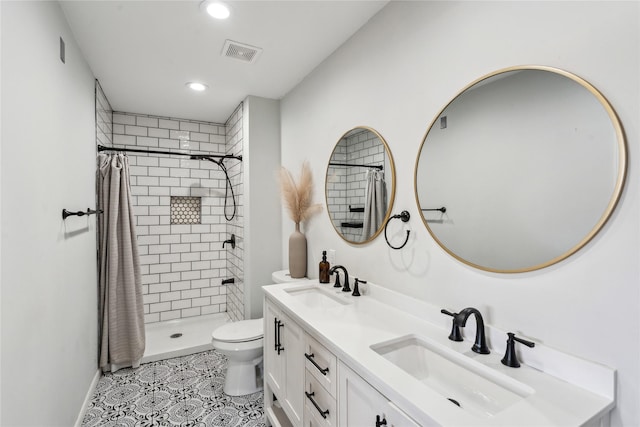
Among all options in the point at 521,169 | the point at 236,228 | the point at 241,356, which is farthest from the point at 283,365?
the point at 236,228

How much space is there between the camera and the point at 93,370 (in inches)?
96.7

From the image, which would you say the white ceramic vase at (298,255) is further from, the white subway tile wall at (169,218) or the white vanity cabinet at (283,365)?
the white subway tile wall at (169,218)

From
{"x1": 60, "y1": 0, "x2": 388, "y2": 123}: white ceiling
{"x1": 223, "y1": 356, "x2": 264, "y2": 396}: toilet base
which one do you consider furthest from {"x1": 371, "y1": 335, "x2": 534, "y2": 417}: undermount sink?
{"x1": 60, "y1": 0, "x2": 388, "y2": 123}: white ceiling

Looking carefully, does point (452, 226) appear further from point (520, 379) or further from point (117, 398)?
point (117, 398)

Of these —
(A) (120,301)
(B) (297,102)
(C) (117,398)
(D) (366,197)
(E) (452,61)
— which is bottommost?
(C) (117,398)

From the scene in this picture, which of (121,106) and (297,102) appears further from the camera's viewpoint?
(121,106)

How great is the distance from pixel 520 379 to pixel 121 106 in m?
4.02

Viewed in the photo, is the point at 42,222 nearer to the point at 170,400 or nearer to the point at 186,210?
the point at 170,400

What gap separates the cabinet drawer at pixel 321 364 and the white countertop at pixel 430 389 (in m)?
0.05

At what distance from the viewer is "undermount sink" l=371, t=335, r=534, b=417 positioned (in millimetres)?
965

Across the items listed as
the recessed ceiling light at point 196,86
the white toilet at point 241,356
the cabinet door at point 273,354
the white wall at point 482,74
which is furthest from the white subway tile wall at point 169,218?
the white wall at point 482,74

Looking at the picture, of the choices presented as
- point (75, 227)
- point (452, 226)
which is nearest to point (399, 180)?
point (452, 226)

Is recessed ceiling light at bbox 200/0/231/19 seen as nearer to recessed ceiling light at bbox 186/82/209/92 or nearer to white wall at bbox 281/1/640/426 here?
white wall at bbox 281/1/640/426

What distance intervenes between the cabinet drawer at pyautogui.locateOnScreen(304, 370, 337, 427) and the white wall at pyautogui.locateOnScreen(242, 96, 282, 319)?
1.60 meters
